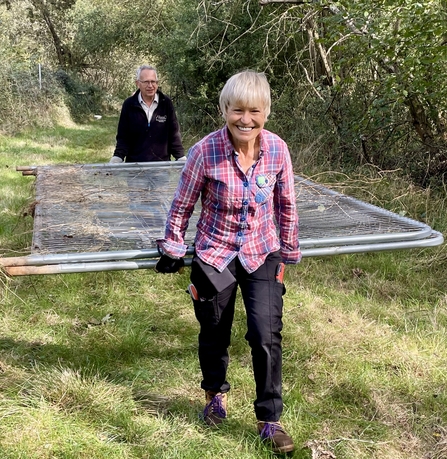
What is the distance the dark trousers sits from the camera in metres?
2.36

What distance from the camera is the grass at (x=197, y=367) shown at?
251 cm

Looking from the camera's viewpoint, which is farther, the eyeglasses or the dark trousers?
the eyeglasses

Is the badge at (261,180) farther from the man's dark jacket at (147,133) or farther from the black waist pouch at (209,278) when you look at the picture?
the man's dark jacket at (147,133)

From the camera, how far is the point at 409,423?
2.70 meters

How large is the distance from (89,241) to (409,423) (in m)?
1.87

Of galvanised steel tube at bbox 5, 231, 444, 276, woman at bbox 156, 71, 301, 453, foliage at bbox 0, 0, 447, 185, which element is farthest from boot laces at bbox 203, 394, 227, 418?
foliage at bbox 0, 0, 447, 185

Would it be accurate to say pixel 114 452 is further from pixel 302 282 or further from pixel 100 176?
pixel 100 176

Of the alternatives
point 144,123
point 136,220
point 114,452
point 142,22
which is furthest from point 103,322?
point 142,22

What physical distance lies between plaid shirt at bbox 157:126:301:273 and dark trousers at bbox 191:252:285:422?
7 centimetres

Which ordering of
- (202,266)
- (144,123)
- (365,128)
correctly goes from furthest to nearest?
(365,128) → (144,123) → (202,266)

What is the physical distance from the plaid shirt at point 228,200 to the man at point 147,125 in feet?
10.1

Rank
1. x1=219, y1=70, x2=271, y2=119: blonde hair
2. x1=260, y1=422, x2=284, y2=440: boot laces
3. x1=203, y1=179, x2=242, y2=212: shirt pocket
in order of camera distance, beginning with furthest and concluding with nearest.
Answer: x1=260, y1=422, x2=284, y2=440: boot laces → x1=203, y1=179, x2=242, y2=212: shirt pocket → x1=219, y1=70, x2=271, y2=119: blonde hair

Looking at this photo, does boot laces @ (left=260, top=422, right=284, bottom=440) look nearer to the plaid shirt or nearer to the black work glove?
the plaid shirt

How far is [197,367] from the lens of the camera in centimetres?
319
